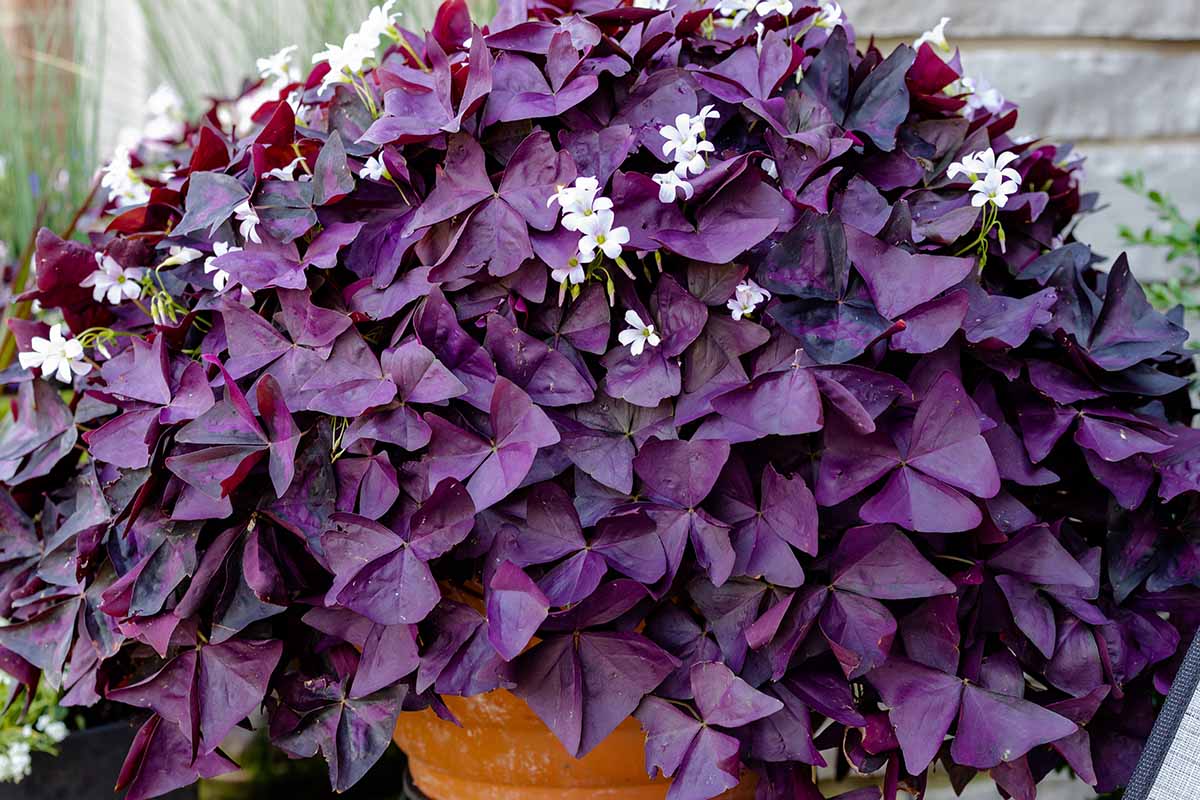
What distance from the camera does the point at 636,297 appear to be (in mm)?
713

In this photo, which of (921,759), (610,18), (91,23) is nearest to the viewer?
(921,759)

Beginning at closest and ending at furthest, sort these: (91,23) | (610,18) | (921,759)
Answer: (921,759) → (610,18) → (91,23)

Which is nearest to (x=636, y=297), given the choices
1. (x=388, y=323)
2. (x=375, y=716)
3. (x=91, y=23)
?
(x=388, y=323)

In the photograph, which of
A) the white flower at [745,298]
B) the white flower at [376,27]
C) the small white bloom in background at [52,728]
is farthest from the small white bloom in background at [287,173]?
the small white bloom in background at [52,728]

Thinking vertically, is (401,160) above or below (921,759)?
above

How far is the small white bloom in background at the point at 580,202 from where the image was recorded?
0.66 meters

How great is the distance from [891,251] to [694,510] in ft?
0.73

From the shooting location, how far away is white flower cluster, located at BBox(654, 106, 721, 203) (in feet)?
2.24

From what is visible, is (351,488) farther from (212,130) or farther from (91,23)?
(91,23)

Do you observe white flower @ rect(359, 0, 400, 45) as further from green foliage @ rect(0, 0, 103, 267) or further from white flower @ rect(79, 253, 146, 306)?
green foliage @ rect(0, 0, 103, 267)

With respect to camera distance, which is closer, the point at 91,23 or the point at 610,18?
the point at 610,18

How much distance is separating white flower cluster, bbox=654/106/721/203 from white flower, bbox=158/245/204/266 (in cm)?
39

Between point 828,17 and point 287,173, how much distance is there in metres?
0.47

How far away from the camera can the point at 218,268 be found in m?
0.75
